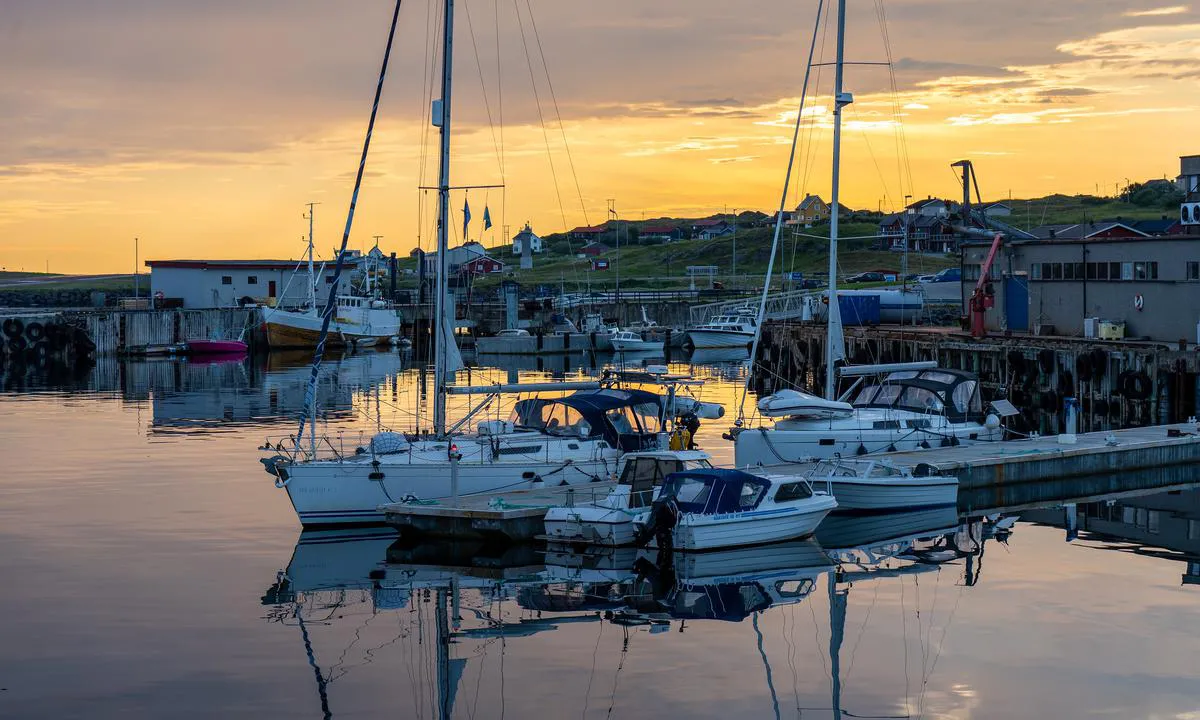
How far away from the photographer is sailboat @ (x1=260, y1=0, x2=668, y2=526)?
2962 cm

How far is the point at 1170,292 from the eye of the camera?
52938 millimetres

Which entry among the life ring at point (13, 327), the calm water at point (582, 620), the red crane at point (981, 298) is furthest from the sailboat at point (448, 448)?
the life ring at point (13, 327)

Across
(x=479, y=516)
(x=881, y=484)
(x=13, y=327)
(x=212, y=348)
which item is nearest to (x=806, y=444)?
(x=881, y=484)

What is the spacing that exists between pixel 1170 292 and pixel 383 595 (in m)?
39.0

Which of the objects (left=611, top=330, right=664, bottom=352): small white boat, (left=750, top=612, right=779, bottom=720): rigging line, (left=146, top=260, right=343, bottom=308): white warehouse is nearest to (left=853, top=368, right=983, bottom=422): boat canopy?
(left=750, top=612, right=779, bottom=720): rigging line

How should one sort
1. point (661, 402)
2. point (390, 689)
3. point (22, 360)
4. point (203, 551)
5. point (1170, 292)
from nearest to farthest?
point (390, 689) < point (203, 551) < point (661, 402) < point (1170, 292) < point (22, 360)

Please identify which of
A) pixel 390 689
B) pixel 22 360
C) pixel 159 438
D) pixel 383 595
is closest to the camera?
pixel 390 689

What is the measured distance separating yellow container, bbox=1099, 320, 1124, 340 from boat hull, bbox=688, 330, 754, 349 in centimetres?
4242

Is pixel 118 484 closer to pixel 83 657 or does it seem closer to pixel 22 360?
pixel 83 657

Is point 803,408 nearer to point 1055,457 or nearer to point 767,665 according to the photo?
point 1055,457

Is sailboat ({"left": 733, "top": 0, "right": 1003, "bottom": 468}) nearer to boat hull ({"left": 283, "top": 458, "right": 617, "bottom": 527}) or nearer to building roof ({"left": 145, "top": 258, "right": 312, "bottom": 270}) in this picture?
boat hull ({"left": 283, "top": 458, "right": 617, "bottom": 527})

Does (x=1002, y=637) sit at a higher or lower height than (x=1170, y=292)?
lower

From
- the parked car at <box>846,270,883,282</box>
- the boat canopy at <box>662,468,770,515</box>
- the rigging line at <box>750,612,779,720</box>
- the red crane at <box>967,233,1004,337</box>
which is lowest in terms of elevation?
the rigging line at <box>750,612,779,720</box>

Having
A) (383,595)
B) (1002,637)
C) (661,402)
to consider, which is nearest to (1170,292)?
(661,402)
